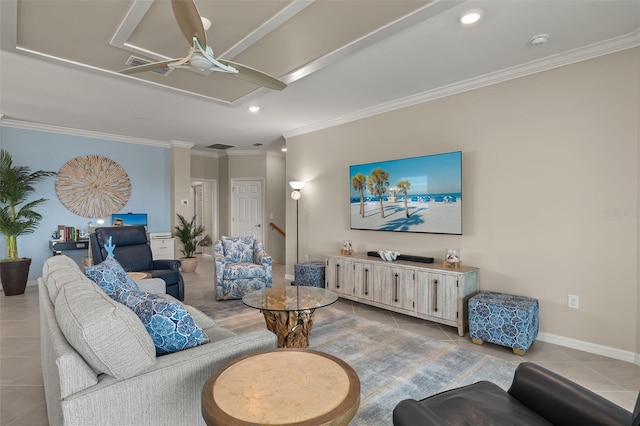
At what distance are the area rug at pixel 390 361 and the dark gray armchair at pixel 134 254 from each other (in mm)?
792

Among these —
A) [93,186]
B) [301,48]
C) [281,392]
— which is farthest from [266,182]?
[281,392]

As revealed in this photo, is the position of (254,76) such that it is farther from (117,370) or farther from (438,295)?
(438,295)

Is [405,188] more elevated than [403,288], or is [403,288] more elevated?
[405,188]

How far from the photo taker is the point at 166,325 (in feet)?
4.88

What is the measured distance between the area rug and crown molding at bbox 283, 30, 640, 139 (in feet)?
8.71

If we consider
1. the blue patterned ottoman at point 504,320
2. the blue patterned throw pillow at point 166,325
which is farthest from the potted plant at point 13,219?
the blue patterned ottoman at point 504,320

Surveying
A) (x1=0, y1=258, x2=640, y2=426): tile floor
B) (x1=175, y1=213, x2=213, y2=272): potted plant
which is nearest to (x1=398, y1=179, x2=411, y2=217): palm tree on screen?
(x1=0, y1=258, x2=640, y2=426): tile floor

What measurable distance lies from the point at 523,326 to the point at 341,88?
296 centimetres

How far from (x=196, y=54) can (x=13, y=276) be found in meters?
4.92

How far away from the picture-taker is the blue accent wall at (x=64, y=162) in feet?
17.2

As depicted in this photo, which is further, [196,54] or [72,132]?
[72,132]

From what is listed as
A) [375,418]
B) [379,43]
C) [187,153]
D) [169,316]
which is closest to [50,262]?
[169,316]

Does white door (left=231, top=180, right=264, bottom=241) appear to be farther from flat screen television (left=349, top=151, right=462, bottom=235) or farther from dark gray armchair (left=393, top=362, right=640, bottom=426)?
dark gray armchair (left=393, top=362, right=640, bottom=426)

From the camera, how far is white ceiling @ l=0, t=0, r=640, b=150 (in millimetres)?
2238
